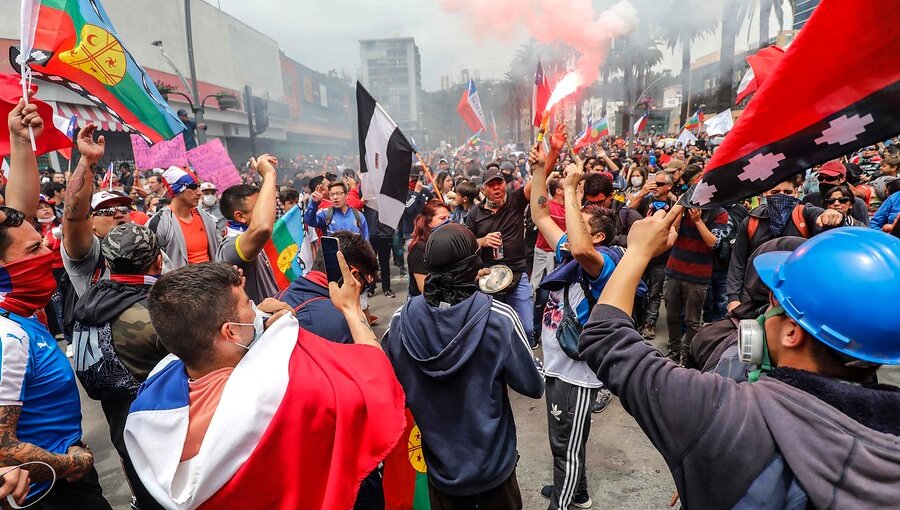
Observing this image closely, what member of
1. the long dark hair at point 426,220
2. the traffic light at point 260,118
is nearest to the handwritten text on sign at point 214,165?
the long dark hair at point 426,220

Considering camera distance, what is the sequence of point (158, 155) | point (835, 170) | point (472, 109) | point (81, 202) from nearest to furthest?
1. point (81, 202)
2. point (835, 170)
3. point (158, 155)
4. point (472, 109)

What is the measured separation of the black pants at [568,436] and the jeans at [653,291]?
3552mm

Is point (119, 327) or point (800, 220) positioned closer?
point (119, 327)

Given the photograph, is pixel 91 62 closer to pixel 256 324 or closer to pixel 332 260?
pixel 332 260

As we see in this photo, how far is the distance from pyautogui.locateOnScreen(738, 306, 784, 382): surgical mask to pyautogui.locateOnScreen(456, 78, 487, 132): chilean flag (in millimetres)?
10539

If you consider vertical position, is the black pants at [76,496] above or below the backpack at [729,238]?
below

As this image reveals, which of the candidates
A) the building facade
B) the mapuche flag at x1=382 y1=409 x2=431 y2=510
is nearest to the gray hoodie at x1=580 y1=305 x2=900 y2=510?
the mapuche flag at x1=382 y1=409 x2=431 y2=510

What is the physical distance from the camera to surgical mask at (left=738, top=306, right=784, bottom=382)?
1280 millimetres

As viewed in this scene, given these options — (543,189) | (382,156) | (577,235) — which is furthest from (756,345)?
(382,156)

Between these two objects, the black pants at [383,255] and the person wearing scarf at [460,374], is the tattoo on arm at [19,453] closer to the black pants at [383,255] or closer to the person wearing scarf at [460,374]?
the person wearing scarf at [460,374]

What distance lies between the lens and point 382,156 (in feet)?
14.5

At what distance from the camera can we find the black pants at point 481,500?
2314 millimetres

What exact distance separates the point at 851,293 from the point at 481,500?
71.7 inches

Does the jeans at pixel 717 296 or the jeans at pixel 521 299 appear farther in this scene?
the jeans at pixel 717 296
